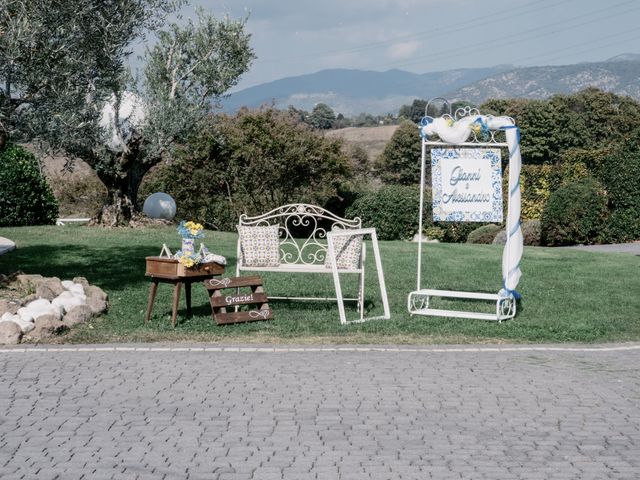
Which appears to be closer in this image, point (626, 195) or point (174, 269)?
point (174, 269)

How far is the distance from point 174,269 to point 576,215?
17.7 metres

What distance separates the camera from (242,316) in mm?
9820

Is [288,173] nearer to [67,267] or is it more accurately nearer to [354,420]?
[67,267]

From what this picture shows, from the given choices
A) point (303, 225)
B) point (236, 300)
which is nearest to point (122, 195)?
point (303, 225)

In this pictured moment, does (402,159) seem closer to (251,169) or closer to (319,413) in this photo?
(251,169)

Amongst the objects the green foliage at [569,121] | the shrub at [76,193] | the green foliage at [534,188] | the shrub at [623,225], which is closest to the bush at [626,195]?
the shrub at [623,225]

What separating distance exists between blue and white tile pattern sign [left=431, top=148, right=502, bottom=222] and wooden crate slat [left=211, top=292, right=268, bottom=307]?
99.3 inches

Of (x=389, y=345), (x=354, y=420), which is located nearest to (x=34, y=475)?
(x=354, y=420)

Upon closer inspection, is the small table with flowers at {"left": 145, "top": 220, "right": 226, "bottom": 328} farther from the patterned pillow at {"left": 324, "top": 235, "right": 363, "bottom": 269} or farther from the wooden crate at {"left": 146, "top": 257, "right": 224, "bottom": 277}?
the patterned pillow at {"left": 324, "top": 235, "right": 363, "bottom": 269}

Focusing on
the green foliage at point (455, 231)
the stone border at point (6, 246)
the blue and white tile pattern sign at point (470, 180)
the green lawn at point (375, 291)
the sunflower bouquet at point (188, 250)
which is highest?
the blue and white tile pattern sign at point (470, 180)

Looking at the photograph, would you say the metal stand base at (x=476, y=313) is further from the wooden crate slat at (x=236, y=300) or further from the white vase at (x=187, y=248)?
the white vase at (x=187, y=248)

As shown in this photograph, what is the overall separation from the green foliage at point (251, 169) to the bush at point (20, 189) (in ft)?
15.1

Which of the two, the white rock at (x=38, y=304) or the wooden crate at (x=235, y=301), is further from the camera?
the wooden crate at (x=235, y=301)

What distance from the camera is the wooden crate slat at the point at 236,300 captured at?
9.68 metres
